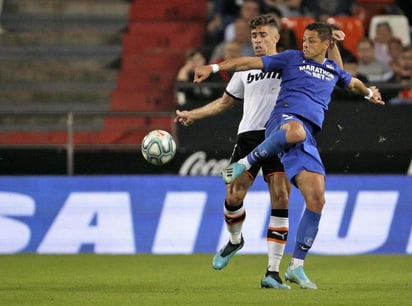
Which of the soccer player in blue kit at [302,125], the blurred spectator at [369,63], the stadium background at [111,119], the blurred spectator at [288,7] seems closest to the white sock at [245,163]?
the soccer player in blue kit at [302,125]

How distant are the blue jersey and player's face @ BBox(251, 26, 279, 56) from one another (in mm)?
462

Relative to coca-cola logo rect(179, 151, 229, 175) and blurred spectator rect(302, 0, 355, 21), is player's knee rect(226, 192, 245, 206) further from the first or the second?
blurred spectator rect(302, 0, 355, 21)

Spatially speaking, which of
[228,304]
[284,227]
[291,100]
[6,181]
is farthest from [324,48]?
[6,181]

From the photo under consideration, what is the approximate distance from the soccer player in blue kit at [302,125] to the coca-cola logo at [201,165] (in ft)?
13.8

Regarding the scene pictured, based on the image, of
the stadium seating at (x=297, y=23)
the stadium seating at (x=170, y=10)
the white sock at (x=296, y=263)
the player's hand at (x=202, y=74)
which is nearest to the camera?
the player's hand at (x=202, y=74)

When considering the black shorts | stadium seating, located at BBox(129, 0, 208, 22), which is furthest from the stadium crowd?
the black shorts

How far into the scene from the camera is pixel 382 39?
1669 centimetres

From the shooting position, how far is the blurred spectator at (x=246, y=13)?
16703 mm

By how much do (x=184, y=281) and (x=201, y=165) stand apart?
143 inches

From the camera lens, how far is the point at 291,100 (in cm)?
934

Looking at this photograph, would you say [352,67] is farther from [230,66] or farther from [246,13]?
[230,66]

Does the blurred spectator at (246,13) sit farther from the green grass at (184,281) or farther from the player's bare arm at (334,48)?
the player's bare arm at (334,48)

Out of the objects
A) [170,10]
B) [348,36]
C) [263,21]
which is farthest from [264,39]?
[170,10]

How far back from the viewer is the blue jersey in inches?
366
